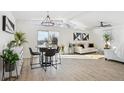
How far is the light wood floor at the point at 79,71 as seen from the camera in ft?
11.3

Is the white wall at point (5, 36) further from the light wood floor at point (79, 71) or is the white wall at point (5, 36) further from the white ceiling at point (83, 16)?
the light wood floor at point (79, 71)

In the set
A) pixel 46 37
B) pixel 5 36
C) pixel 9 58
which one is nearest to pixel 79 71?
pixel 46 37

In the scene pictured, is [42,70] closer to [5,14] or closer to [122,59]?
[5,14]

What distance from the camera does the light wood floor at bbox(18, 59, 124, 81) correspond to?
3.45 m

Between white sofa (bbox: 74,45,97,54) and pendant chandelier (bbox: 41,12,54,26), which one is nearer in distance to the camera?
pendant chandelier (bbox: 41,12,54,26)

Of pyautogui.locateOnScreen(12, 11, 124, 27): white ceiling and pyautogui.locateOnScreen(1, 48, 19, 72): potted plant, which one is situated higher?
pyautogui.locateOnScreen(12, 11, 124, 27): white ceiling

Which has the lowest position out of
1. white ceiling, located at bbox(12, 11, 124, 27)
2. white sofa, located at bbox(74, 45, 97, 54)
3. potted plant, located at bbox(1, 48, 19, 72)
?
potted plant, located at bbox(1, 48, 19, 72)

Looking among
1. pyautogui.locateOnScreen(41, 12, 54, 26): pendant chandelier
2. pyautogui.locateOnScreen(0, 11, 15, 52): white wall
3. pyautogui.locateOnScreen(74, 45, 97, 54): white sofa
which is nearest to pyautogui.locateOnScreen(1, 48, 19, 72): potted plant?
pyautogui.locateOnScreen(0, 11, 15, 52): white wall

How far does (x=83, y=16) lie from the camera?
138 inches

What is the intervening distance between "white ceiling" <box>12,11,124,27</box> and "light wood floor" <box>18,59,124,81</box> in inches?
46.9

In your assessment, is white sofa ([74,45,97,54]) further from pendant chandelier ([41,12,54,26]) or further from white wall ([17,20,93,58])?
pendant chandelier ([41,12,54,26])

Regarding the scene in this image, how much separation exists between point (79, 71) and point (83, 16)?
157 cm
